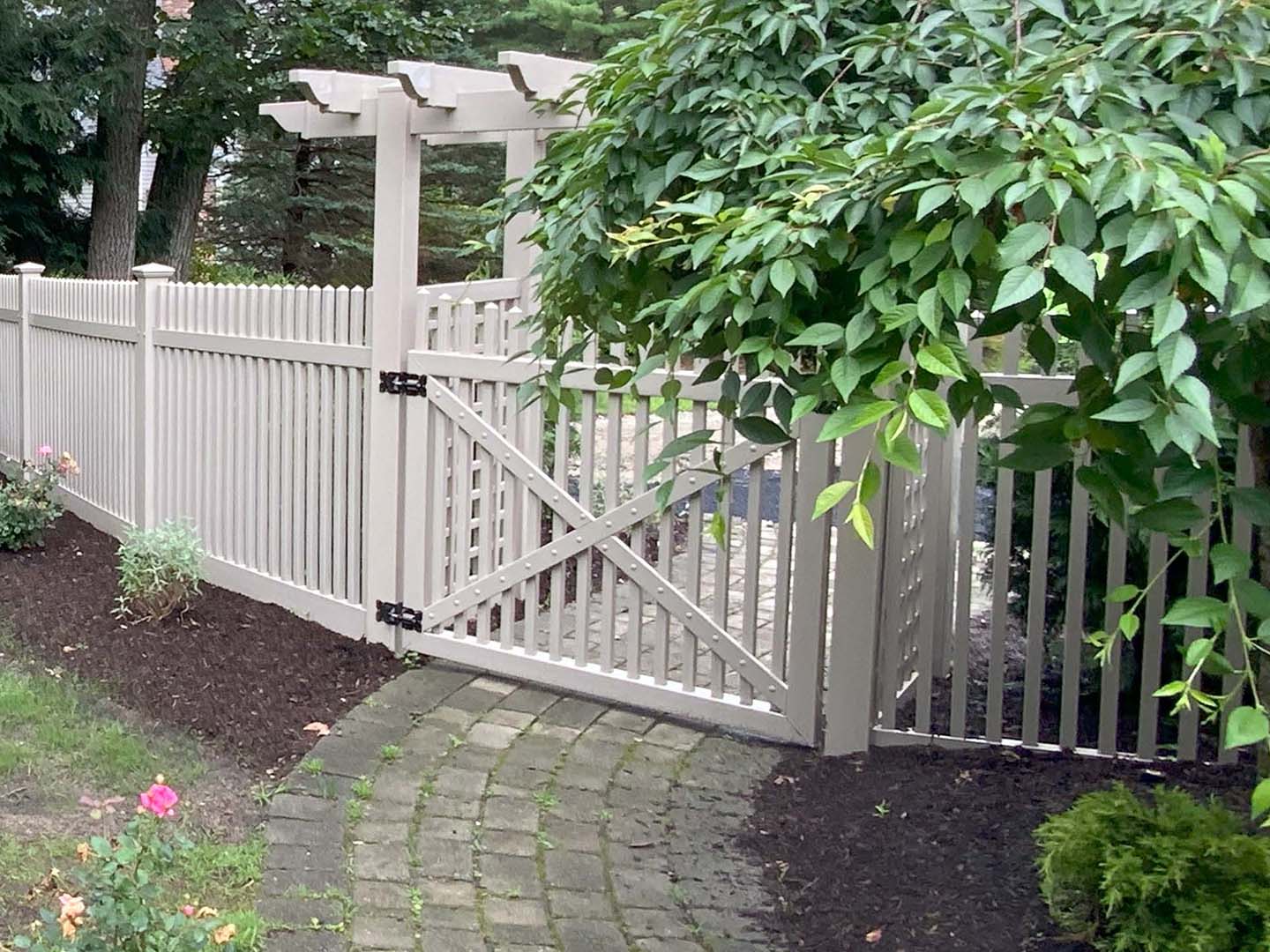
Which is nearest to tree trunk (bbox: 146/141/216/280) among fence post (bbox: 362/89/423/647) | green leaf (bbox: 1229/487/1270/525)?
fence post (bbox: 362/89/423/647)

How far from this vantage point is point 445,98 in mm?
5219

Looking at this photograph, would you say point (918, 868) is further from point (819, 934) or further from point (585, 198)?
point (585, 198)

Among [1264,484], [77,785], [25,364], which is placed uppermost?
[1264,484]

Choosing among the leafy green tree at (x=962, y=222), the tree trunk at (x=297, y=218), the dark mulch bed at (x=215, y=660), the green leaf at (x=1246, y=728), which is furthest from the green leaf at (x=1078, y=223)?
the tree trunk at (x=297, y=218)

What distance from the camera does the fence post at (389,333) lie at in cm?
550

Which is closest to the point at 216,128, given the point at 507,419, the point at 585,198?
the point at 507,419

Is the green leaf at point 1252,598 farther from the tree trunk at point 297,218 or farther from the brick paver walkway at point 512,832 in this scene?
the tree trunk at point 297,218

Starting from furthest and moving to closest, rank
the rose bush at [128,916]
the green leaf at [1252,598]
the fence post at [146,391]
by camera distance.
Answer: the fence post at [146,391] < the rose bush at [128,916] < the green leaf at [1252,598]

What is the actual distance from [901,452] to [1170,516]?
615 millimetres

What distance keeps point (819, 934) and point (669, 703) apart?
1576 millimetres

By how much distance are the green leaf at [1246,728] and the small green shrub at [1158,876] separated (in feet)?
3.37

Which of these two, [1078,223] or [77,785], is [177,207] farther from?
[1078,223]

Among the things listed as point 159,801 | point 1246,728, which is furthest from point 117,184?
point 1246,728

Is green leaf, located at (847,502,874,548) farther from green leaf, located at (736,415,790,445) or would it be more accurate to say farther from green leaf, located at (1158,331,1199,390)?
green leaf, located at (736,415,790,445)
